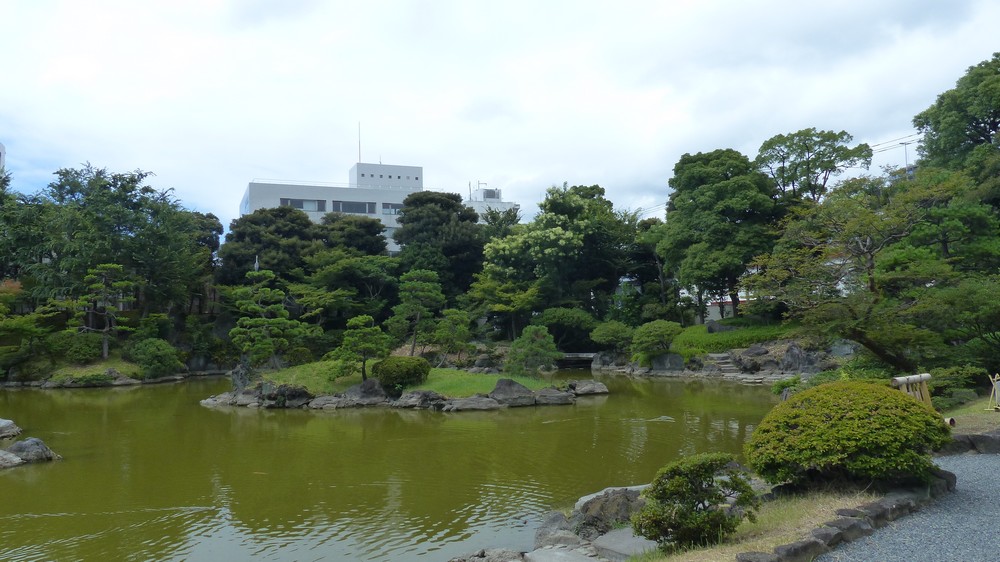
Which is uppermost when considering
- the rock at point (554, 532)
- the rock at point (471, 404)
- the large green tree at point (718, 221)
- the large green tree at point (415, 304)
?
the large green tree at point (718, 221)

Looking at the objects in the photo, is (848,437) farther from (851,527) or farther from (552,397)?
(552,397)

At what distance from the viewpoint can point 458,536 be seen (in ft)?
23.3

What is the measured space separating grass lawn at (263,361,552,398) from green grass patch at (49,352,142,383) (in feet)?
30.8

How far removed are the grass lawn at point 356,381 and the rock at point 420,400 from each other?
389 mm

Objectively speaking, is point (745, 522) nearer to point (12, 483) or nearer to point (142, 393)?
point (12, 483)

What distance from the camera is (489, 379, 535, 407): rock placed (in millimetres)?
17172

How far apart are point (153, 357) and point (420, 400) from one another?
565 inches

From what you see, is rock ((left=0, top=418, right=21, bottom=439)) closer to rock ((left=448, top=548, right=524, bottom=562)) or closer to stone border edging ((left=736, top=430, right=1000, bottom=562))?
rock ((left=448, top=548, right=524, bottom=562))

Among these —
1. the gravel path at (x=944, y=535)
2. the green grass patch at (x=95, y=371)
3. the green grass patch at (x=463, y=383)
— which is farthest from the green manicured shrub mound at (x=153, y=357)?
the gravel path at (x=944, y=535)

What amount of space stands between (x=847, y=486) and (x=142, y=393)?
22.9 m

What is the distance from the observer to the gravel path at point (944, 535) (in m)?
4.09

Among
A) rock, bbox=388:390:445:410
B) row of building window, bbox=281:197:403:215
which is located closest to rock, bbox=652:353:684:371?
rock, bbox=388:390:445:410

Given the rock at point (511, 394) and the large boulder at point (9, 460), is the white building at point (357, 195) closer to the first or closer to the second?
the rock at point (511, 394)

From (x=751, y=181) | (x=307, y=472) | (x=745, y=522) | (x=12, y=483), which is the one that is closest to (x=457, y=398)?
(x=307, y=472)
